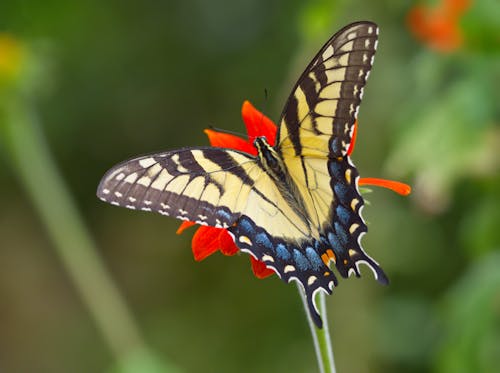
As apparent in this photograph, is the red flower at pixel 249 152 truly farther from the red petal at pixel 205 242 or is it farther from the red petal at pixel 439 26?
the red petal at pixel 439 26

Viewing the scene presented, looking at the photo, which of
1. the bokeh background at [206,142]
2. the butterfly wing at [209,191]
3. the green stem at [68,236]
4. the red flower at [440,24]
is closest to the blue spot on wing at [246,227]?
the butterfly wing at [209,191]

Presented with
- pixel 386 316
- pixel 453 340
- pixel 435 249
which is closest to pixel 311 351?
pixel 386 316

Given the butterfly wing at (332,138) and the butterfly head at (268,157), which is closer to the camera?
the butterfly wing at (332,138)

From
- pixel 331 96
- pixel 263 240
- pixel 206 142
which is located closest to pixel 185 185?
pixel 263 240

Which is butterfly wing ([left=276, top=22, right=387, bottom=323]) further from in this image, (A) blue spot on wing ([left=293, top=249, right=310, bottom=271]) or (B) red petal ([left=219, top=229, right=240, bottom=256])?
(B) red petal ([left=219, top=229, right=240, bottom=256])

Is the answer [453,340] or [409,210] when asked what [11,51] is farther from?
[453,340]
